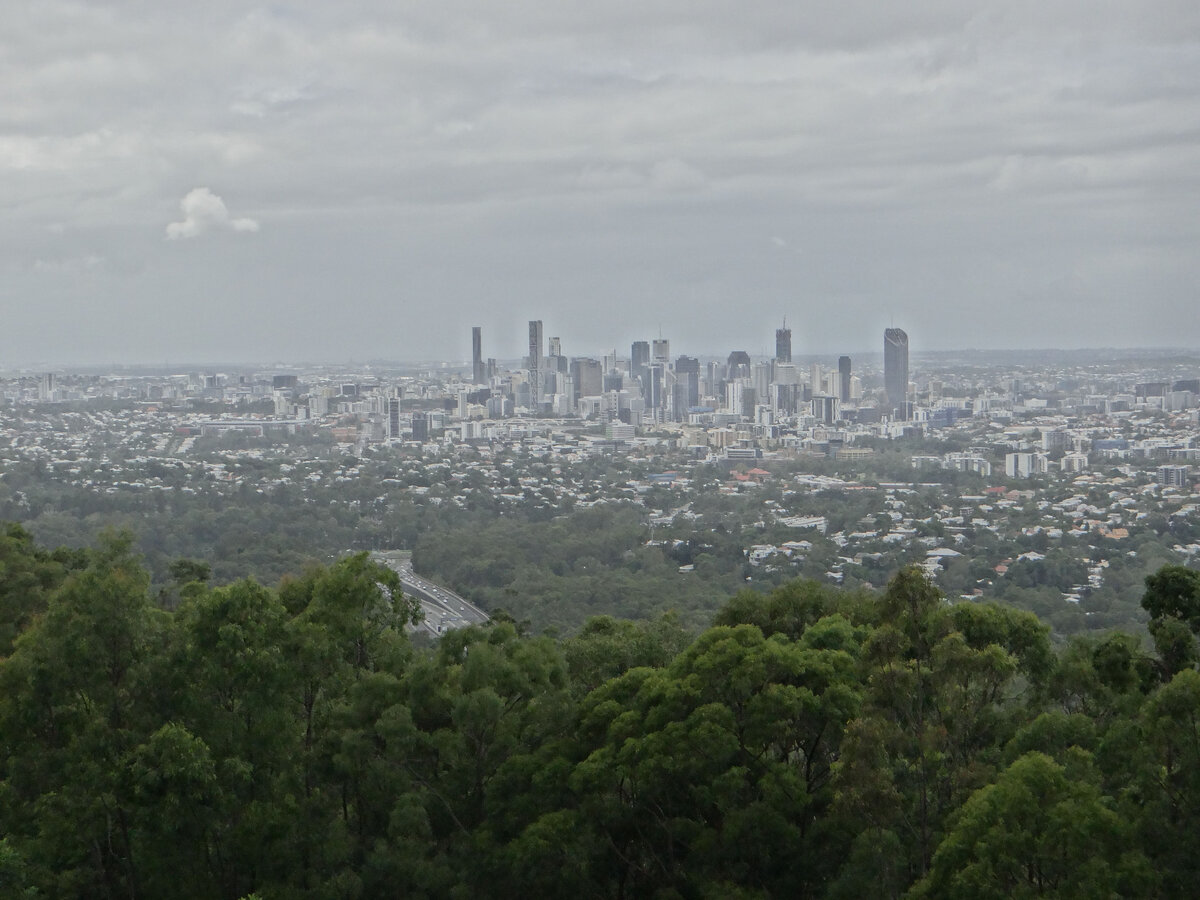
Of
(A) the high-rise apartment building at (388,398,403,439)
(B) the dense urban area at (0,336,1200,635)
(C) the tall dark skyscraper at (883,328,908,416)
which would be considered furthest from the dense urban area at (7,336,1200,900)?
(C) the tall dark skyscraper at (883,328,908,416)

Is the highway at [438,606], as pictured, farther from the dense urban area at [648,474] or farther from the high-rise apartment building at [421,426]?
the high-rise apartment building at [421,426]

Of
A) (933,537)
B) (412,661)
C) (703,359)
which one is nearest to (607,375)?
(703,359)

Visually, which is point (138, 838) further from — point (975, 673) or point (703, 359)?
point (703, 359)

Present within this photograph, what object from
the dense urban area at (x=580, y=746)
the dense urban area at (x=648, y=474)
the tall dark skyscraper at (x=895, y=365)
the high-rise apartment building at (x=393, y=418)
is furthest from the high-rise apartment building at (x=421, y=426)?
the dense urban area at (x=580, y=746)

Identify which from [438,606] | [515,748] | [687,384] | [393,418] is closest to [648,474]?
[393,418]

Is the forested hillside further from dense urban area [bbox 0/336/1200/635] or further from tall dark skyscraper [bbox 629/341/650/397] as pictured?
tall dark skyscraper [bbox 629/341/650/397]

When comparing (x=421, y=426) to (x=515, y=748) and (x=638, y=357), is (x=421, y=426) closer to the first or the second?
(x=638, y=357)
